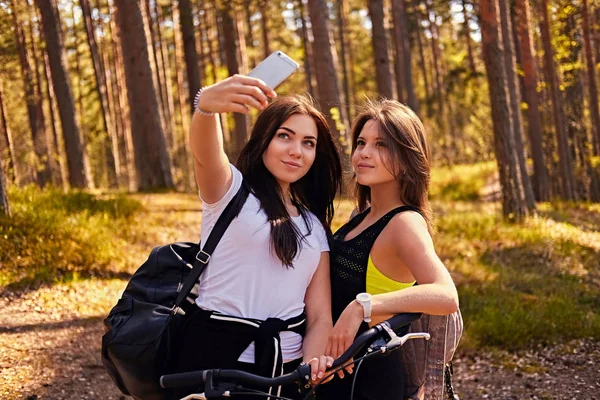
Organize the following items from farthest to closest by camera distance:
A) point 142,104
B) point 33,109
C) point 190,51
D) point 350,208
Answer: point 33,109 < point 190,51 < point 142,104 < point 350,208

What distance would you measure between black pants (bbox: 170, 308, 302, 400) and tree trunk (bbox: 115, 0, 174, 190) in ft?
42.0

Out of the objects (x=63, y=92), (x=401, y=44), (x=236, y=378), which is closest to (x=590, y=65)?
(x=401, y=44)

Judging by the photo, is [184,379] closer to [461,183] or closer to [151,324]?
[151,324]

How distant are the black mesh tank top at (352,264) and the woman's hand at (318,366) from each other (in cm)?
68

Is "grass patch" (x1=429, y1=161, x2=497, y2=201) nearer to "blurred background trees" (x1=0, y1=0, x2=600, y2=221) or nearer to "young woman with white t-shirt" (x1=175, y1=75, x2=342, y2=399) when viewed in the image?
"blurred background trees" (x1=0, y1=0, x2=600, y2=221)

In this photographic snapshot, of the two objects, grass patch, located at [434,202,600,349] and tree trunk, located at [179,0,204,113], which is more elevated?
tree trunk, located at [179,0,204,113]

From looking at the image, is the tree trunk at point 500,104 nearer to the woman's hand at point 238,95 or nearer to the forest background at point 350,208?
the forest background at point 350,208

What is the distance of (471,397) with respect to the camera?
6.26m

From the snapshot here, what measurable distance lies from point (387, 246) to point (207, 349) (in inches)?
36.8

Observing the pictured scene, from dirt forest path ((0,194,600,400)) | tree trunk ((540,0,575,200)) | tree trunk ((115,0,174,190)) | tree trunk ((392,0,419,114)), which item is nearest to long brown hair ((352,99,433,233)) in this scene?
dirt forest path ((0,194,600,400))

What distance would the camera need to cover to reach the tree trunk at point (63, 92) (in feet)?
51.0

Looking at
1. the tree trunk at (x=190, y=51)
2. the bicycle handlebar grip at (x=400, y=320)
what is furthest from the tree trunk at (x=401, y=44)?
the bicycle handlebar grip at (x=400, y=320)

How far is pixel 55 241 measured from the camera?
8969 millimetres

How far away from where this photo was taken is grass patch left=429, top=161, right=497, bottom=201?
2302 cm
